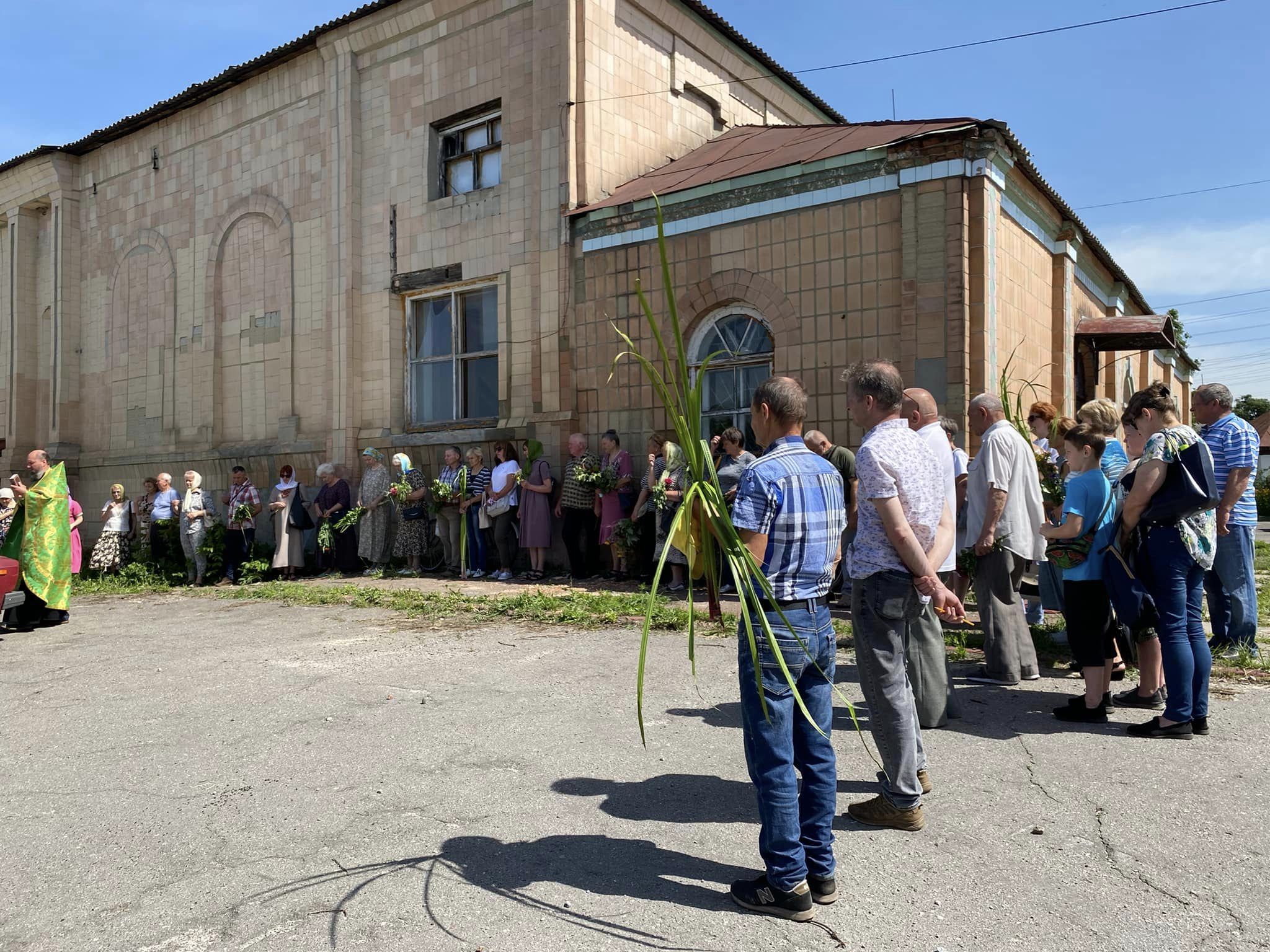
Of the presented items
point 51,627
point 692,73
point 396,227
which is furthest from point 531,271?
point 51,627

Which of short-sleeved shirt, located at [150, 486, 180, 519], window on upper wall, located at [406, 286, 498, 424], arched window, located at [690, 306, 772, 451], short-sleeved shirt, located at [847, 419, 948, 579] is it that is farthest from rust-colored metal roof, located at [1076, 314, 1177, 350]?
short-sleeved shirt, located at [150, 486, 180, 519]

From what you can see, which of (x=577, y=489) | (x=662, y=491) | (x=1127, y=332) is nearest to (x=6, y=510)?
(x=577, y=489)

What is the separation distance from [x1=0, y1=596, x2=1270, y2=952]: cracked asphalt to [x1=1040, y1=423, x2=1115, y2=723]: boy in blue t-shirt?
176mm

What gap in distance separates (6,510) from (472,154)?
27.5ft

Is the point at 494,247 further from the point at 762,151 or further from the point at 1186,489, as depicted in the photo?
the point at 1186,489

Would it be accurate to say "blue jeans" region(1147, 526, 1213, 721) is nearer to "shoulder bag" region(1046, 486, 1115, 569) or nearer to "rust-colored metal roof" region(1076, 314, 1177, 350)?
"shoulder bag" region(1046, 486, 1115, 569)

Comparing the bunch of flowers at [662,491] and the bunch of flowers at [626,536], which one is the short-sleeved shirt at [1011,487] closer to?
the bunch of flowers at [662,491]

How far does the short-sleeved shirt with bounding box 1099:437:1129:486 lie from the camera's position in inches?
225

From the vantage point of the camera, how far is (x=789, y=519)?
3.14m

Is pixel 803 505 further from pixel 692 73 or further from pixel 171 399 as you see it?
pixel 171 399

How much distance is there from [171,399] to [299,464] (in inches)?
171

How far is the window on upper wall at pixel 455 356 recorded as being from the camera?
14.4 m

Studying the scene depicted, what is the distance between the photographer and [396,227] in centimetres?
1520

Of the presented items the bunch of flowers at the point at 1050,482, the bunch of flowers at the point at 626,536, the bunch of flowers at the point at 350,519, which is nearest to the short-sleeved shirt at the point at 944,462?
the bunch of flowers at the point at 1050,482
